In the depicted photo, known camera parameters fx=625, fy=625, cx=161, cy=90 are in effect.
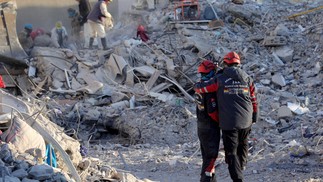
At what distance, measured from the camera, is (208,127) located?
6777mm

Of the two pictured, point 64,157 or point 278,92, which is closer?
point 64,157

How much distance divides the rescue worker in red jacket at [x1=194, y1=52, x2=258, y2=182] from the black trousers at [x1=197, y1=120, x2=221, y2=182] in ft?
0.39

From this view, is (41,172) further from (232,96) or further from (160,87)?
(160,87)

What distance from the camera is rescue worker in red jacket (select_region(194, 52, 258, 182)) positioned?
21.6ft

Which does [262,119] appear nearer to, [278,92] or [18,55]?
[278,92]

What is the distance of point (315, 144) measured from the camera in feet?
29.6

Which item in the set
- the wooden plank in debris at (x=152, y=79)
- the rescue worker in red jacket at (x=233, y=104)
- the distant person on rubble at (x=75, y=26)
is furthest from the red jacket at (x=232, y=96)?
the distant person on rubble at (x=75, y=26)

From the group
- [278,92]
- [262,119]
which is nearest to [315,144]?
[262,119]

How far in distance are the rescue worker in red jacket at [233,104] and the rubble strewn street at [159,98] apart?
1.06 metres

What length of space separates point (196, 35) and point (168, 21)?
154 cm

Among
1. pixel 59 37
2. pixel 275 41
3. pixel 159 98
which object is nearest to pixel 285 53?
pixel 275 41

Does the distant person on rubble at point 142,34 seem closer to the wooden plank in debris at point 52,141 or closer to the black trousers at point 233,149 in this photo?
the wooden plank in debris at point 52,141

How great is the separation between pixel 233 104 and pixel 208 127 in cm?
40

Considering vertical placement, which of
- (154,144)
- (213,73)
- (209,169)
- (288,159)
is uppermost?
(213,73)
